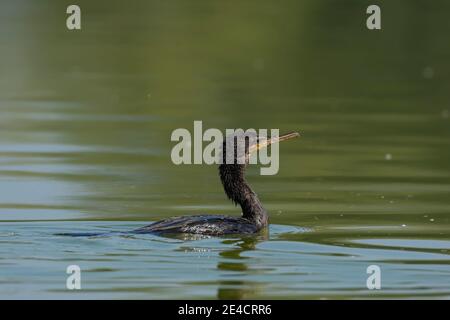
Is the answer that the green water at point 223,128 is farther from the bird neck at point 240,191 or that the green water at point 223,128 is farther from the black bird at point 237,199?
the bird neck at point 240,191

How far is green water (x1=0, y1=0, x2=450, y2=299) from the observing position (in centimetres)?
1158

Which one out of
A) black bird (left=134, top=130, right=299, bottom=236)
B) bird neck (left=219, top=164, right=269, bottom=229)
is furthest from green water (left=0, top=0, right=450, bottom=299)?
bird neck (left=219, top=164, right=269, bottom=229)

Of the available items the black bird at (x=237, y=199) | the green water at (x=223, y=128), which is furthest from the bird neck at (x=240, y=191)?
the green water at (x=223, y=128)

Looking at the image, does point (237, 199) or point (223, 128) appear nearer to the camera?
point (237, 199)

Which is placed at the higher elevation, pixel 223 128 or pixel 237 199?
pixel 223 128

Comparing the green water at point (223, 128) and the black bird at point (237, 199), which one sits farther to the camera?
the black bird at point (237, 199)

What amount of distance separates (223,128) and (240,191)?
6857 mm

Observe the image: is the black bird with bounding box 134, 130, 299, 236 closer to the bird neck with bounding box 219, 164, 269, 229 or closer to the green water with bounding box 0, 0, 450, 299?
the bird neck with bounding box 219, 164, 269, 229

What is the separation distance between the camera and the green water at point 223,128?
1158 centimetres

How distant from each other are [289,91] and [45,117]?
597cm

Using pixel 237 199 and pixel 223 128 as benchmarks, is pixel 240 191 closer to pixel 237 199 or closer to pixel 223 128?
pixel 237 199

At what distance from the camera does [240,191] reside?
14195mm

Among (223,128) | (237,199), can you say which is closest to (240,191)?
(237,199)

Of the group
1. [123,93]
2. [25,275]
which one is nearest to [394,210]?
[25,275]
